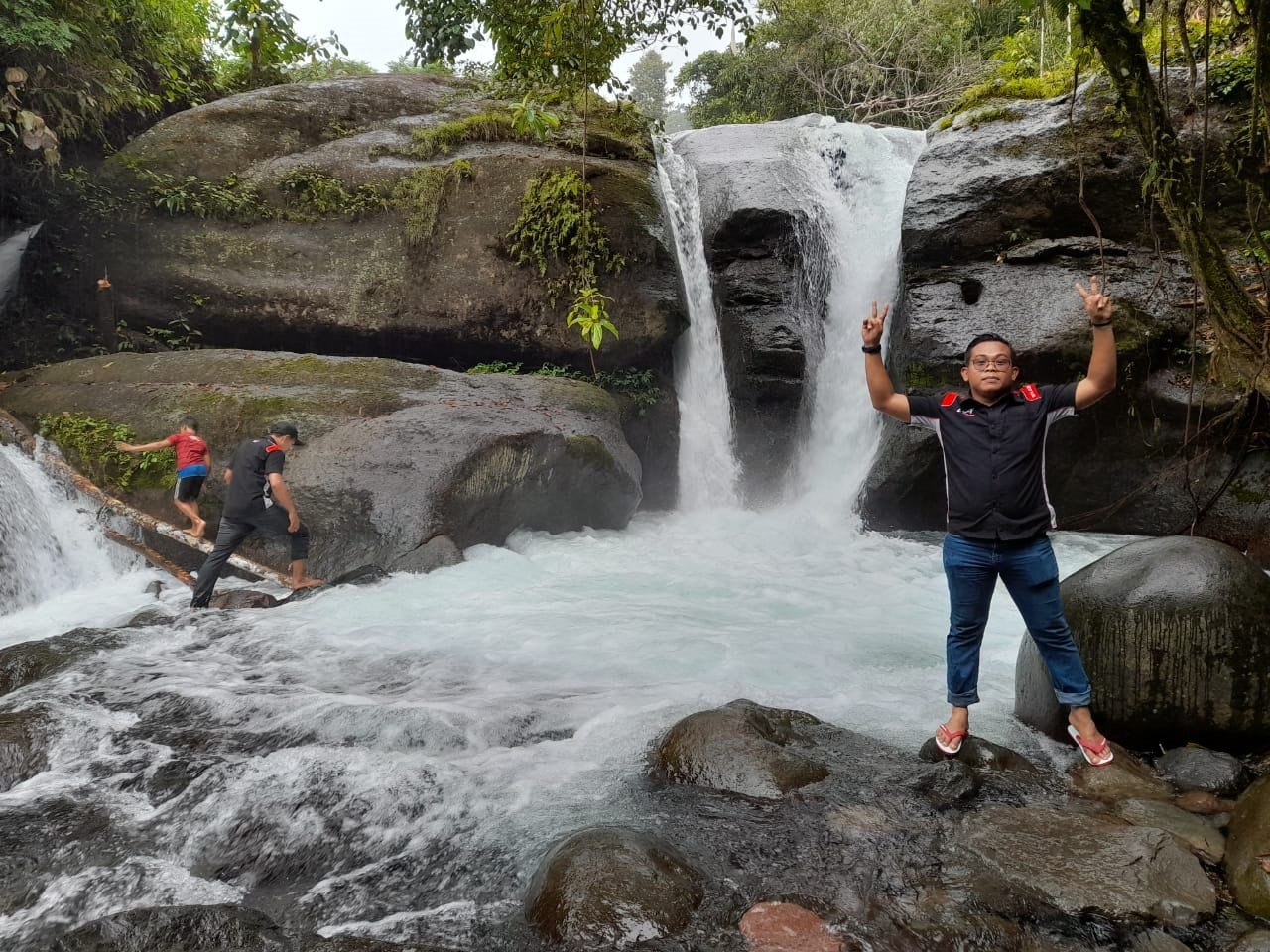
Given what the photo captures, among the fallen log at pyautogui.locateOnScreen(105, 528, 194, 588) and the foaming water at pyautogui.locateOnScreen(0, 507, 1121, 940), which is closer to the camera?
the foaming water at pyautogui.locateOnScreen(0, 507, 1121, 940)

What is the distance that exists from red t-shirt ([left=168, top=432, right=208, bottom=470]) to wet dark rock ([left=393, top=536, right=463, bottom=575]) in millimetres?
2434

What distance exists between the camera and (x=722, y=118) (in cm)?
2581

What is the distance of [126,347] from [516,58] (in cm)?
807

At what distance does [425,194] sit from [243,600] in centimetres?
751

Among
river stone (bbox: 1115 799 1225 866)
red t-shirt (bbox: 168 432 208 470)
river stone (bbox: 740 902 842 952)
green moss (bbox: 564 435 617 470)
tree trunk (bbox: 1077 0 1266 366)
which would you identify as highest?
tree trunk (bbox: 1077 0 1266 366)

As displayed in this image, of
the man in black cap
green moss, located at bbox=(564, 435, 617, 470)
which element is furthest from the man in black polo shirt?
green moss, located at bbox=(564, 435, 617, 470)

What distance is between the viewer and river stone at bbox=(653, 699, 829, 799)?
3762 millimetres

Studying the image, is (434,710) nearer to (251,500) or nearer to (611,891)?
(611,891)

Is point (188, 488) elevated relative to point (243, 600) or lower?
elevated

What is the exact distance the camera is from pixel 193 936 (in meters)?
2.72

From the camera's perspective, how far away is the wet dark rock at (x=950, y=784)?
3.55 meters

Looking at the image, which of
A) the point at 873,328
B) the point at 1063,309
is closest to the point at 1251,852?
the point at 873,328

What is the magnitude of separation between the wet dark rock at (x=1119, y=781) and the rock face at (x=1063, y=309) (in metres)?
6.29

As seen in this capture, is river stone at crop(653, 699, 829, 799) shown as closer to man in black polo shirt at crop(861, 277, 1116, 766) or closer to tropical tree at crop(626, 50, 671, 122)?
man in black polo shirt at crop(861, 277, 1116, 766)
